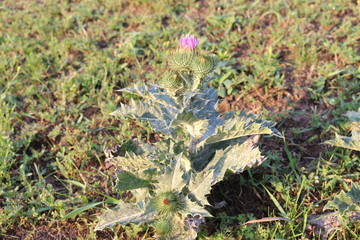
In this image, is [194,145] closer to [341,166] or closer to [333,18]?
[341,166]

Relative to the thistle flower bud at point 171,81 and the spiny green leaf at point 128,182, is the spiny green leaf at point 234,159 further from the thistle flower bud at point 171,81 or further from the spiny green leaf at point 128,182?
the thistle flower bud at point 171,81

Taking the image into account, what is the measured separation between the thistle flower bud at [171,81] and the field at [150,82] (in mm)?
372

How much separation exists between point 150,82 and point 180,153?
1.74 m

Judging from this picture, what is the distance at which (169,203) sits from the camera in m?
2.76

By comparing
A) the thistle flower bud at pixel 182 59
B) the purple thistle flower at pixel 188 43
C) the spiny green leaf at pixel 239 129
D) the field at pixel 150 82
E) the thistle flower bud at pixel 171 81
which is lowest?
the field at pixel 150 82

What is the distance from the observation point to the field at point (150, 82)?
320 centimetres

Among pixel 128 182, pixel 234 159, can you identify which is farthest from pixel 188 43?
pixel 128 182

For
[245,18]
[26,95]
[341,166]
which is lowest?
[341,166]

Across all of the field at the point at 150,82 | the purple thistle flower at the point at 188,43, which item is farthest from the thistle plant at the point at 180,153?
the field at the point at 150,82

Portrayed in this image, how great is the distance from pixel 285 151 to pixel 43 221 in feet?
7.59

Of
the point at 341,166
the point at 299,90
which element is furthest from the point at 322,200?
the point at 299,90

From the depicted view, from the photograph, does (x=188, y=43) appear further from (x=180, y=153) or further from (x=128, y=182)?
(x=128, y=182)

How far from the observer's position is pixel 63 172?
11.6 feet

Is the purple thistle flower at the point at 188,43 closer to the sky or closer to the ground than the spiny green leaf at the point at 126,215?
closer to the sky
